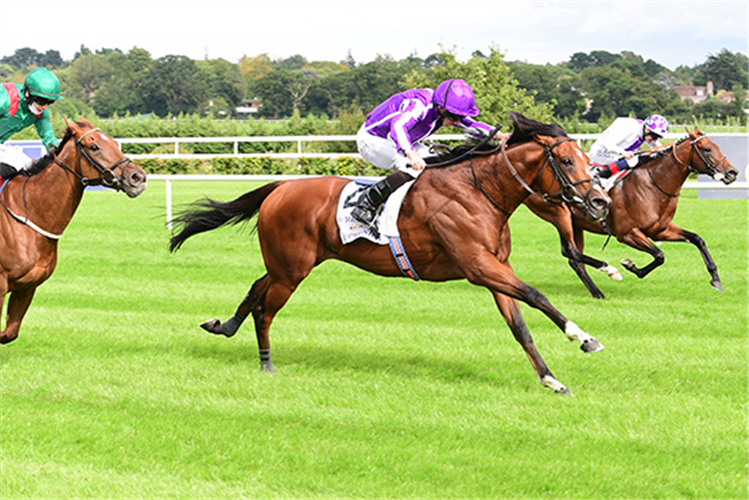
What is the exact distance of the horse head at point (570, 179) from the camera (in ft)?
17.4

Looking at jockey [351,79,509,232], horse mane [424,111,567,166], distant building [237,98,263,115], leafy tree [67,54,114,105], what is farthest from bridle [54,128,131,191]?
leafy tree [67,54,114,105]

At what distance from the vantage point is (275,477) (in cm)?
412

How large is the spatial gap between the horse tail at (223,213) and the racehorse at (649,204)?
320 centimetres

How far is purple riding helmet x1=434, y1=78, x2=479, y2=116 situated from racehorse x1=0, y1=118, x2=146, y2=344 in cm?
192

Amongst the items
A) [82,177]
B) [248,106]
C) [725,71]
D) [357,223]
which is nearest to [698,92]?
[725,71]

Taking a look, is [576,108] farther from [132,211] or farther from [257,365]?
[257,365]

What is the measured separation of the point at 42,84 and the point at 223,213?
5.20 ft

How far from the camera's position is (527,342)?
5.61 meters

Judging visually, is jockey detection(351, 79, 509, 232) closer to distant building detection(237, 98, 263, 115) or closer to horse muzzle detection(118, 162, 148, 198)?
horse muzzle detection(118, 162, 148, 198)

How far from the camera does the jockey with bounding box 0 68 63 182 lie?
5.86 m

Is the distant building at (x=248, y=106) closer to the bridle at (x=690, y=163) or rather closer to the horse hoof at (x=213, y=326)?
the bridle at (x=690, y=163)

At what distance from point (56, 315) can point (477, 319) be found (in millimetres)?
3609

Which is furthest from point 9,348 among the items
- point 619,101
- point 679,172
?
point 619,101

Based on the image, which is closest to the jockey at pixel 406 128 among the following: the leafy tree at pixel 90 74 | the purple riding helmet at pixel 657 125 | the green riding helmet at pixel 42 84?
the green riding helmet at pixel 42 84
